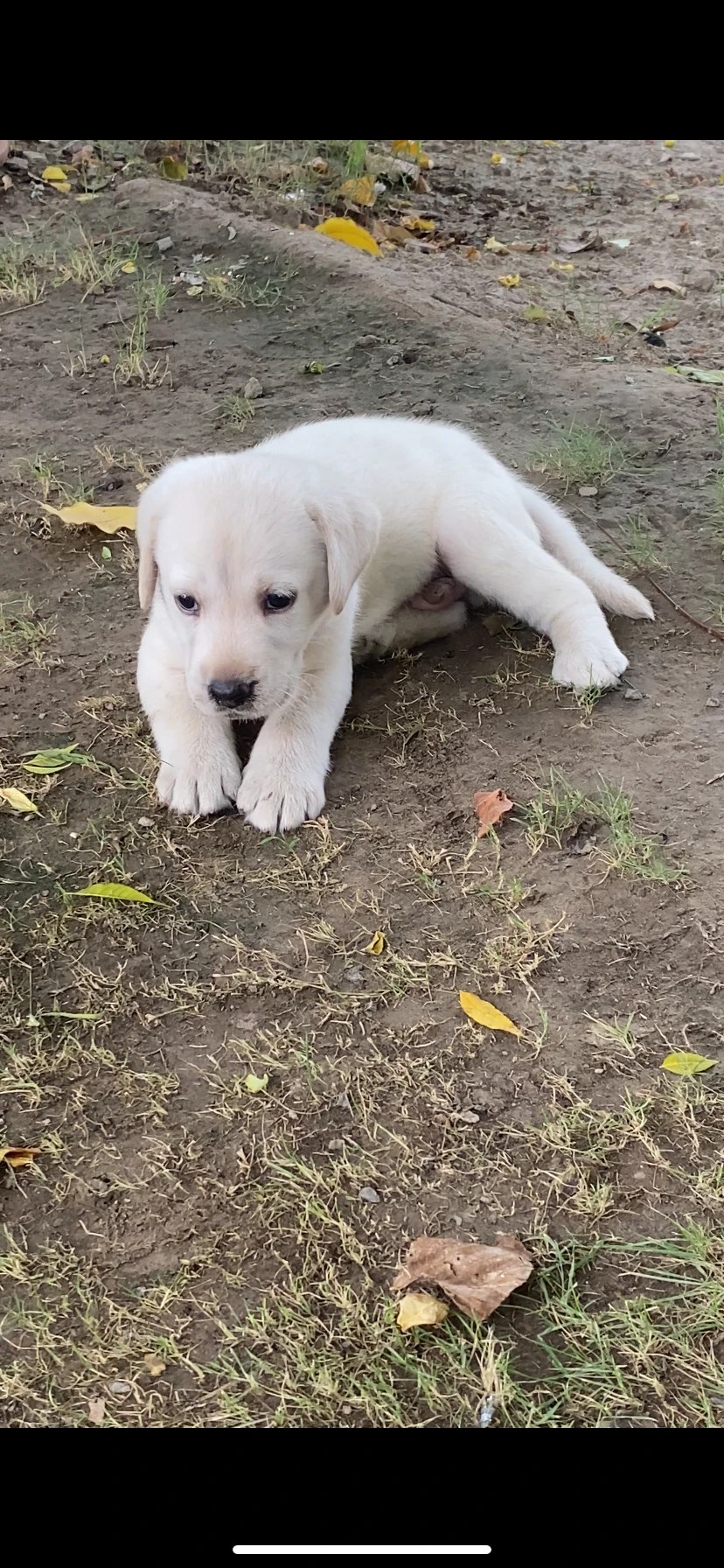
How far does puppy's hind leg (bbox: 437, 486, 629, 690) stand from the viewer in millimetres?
3363

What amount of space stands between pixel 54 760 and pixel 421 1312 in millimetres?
1812

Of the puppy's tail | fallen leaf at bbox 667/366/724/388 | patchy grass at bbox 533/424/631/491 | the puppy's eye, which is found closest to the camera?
the puppy's eye

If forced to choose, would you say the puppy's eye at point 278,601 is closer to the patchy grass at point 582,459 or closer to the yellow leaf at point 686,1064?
the yellow leaf at point 686,1064

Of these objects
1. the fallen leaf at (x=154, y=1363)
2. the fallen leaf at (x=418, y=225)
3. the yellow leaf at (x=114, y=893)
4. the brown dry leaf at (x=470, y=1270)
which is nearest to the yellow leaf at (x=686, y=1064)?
the brown dry leaf at (x=470, y=1270)

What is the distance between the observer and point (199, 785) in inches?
116

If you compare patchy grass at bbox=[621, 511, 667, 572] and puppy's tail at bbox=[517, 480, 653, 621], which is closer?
puppy's tail at bbox=[517, 480, 653, 621]

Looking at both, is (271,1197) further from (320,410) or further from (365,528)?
(320,410)

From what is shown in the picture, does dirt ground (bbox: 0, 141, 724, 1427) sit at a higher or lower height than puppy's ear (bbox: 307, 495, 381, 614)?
lower

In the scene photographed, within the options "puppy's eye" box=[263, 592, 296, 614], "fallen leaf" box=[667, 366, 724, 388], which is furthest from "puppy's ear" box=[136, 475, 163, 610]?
"fallen leaf" box=[667, 366, 724, 388]

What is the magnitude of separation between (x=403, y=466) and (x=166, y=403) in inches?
68.0

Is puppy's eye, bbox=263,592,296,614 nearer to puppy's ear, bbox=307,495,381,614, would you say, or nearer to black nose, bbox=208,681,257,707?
puppy's ear, bbox=307,495,381,614

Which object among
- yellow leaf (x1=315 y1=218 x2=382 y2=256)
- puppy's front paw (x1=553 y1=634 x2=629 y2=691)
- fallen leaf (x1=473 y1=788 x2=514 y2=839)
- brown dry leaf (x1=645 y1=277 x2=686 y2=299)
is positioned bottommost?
fallen leaf (x1=473 y1=788 x2=514 y2=839)

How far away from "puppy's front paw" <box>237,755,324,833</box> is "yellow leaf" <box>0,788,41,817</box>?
524mm

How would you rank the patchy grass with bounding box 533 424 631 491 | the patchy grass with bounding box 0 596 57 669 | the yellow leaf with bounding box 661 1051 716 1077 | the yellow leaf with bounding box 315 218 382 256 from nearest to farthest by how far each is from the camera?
1. the yellow leaf with bounding box 661 1051 716 1077
2. the patchy grass with bounding box 0 596 57 669
3. the patchy grass with bounding box 533 424 631 491
4. the yellow leaf with bounding box 315 218 382 256
